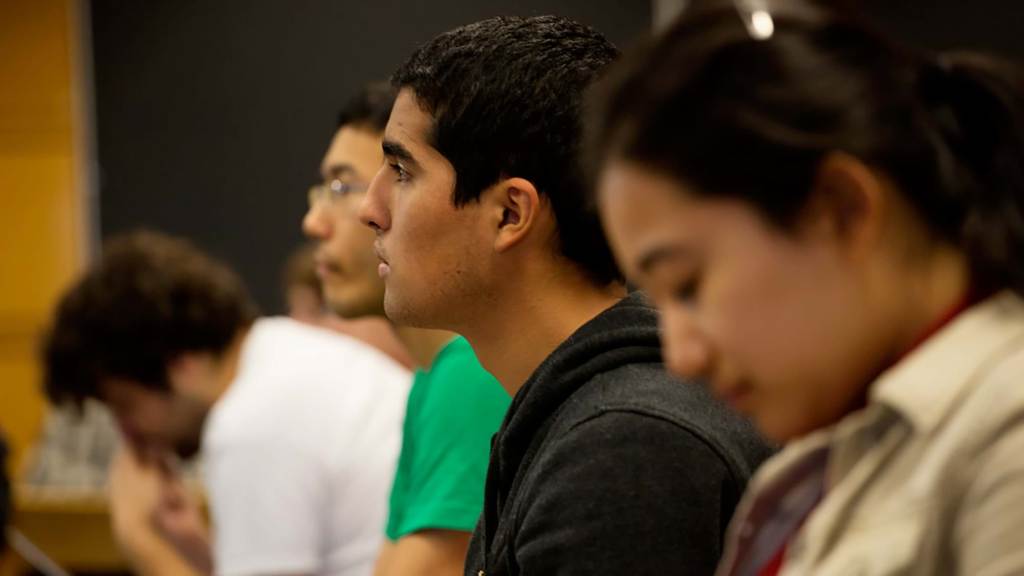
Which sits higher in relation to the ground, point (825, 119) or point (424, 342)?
point (825, 119)

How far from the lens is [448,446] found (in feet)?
6.30

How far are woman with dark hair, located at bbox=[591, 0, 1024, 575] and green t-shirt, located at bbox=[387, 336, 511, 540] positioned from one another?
0.97 metres

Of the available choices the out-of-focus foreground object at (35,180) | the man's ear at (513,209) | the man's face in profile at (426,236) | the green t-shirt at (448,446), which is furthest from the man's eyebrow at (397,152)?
the out-of-focus foreground object at (35,180)

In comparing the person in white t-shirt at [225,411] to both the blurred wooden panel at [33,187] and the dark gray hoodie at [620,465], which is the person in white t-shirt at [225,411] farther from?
the blurred wooden panel at [33,187]

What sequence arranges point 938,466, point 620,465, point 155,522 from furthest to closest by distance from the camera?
point 155,522 → point 620,465 → point 938,466

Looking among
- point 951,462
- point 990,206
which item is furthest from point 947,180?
point 951,462

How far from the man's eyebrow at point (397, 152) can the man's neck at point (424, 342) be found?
→ 68cm

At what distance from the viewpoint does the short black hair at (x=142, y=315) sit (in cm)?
312

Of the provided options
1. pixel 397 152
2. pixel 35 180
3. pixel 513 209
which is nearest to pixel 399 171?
pixel 397 152

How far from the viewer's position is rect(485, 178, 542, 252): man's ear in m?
1.50

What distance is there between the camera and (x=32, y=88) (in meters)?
6.31

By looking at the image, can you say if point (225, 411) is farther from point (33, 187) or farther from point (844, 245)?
point (33, 187)

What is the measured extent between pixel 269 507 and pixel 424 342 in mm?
403

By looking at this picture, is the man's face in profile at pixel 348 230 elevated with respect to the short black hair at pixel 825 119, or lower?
lower
